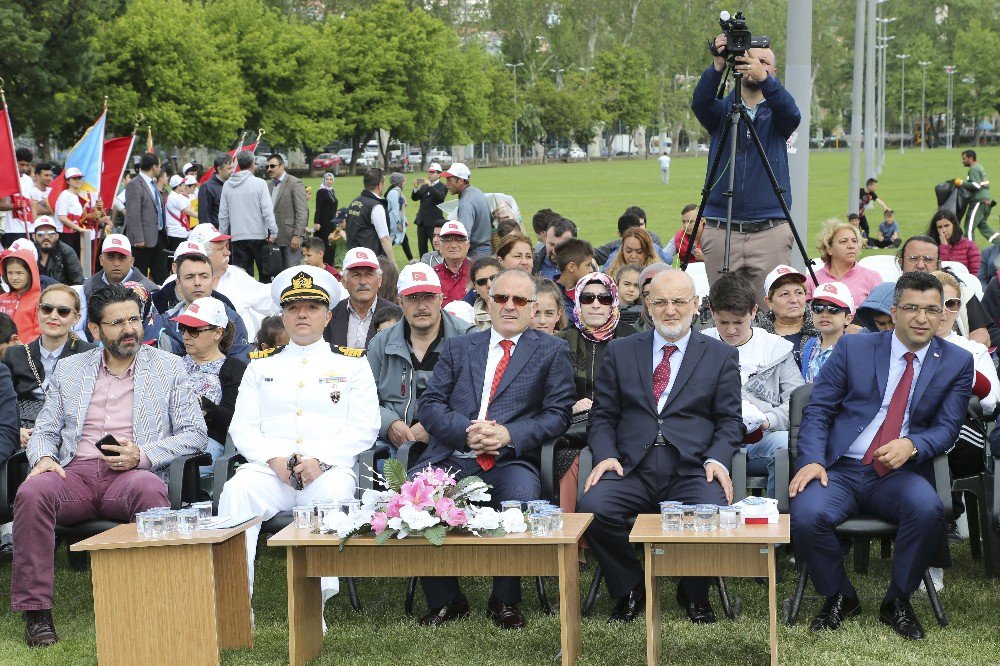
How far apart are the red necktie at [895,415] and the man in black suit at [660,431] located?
2.06ft

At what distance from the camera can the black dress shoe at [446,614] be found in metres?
6.14

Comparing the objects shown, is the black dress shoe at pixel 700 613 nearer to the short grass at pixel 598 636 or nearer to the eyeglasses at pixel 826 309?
the short grass at pixel 598 636

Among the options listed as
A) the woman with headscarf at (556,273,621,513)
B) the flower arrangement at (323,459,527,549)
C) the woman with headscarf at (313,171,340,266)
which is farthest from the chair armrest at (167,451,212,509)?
the woman with headscarf at (313,171,340,266)

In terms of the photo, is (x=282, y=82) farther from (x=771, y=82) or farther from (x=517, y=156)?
(x=771, y=82)

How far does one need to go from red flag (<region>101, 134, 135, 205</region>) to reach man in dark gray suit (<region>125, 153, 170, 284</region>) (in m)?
0.47

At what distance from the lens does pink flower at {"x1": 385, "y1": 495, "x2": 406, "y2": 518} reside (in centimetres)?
541

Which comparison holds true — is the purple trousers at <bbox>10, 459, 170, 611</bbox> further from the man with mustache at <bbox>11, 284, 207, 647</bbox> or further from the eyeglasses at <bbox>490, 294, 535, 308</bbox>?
the eyeglasses at <bbox>490, 294, 535, 308</bbox>

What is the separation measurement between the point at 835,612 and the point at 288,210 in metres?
11.7

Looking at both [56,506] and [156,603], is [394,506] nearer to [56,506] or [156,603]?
[156,603]

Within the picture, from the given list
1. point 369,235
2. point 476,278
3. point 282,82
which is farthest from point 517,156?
point 476,278

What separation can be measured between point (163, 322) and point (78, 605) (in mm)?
2422

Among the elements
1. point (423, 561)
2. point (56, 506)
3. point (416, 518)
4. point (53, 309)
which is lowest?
point (423, 561)

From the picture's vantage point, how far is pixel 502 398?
6.58 metres

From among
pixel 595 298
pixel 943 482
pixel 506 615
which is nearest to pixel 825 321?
pixel 595 298
